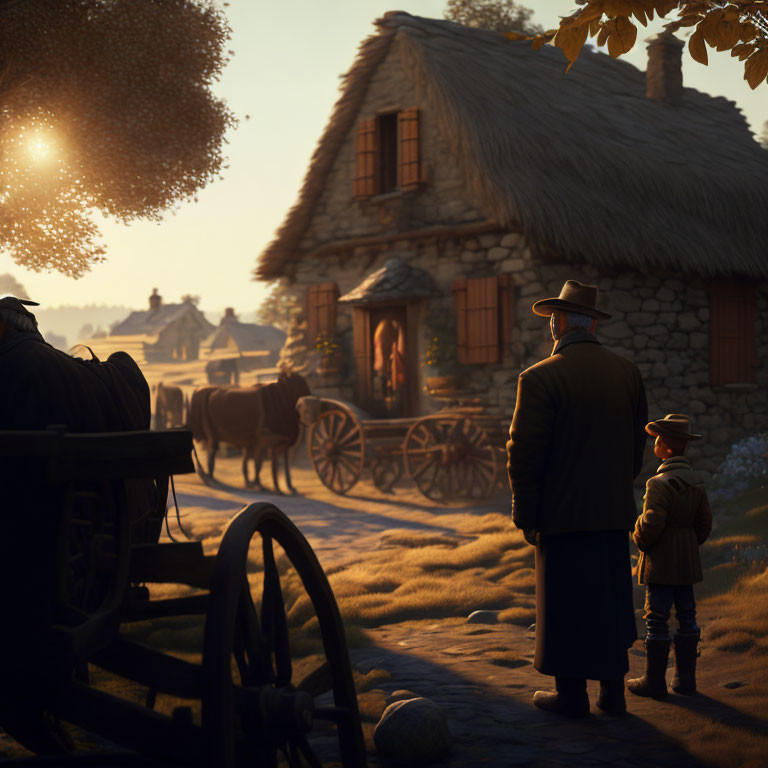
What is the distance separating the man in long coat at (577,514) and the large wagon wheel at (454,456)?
717cm

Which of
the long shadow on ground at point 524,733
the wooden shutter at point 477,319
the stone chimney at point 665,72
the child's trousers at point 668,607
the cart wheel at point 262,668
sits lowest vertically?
the long shadow on ground at point 524,733

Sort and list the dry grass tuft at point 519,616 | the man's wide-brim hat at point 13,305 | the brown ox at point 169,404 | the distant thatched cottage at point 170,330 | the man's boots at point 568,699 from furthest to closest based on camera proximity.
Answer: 1. the distant thatched cottage at point 170,330
2. the brown ox at point 169,404
3. the dry grass tuft at point 519,616
4. the man's boots at point 568,699
5. the man's wide-brim hat at point 13,305

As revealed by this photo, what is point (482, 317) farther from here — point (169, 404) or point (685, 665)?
point (685, 665)

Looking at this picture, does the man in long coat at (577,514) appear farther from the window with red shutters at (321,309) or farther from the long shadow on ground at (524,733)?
the window with red shutters at (321,309)

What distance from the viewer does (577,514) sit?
411 centimetres

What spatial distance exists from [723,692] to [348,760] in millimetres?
2209

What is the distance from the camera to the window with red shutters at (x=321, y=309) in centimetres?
1484

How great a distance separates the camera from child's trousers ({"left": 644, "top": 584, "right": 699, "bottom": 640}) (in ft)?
14.5

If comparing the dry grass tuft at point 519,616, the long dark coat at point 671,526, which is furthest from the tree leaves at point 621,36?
the dry grass tuft at point 519,616

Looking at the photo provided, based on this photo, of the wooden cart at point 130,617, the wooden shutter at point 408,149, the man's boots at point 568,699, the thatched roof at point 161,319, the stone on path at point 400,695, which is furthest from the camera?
the thatched roof at point 161,319

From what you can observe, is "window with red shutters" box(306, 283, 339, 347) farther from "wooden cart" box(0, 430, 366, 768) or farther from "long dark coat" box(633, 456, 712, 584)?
"wooden cart" box(0, 430, 366, 768)

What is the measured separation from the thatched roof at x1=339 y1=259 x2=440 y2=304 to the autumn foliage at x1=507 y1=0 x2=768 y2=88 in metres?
8.90

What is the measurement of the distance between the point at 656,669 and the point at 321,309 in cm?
1113

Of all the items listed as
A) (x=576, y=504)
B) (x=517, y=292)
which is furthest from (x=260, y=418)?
(x=576, y=504)
